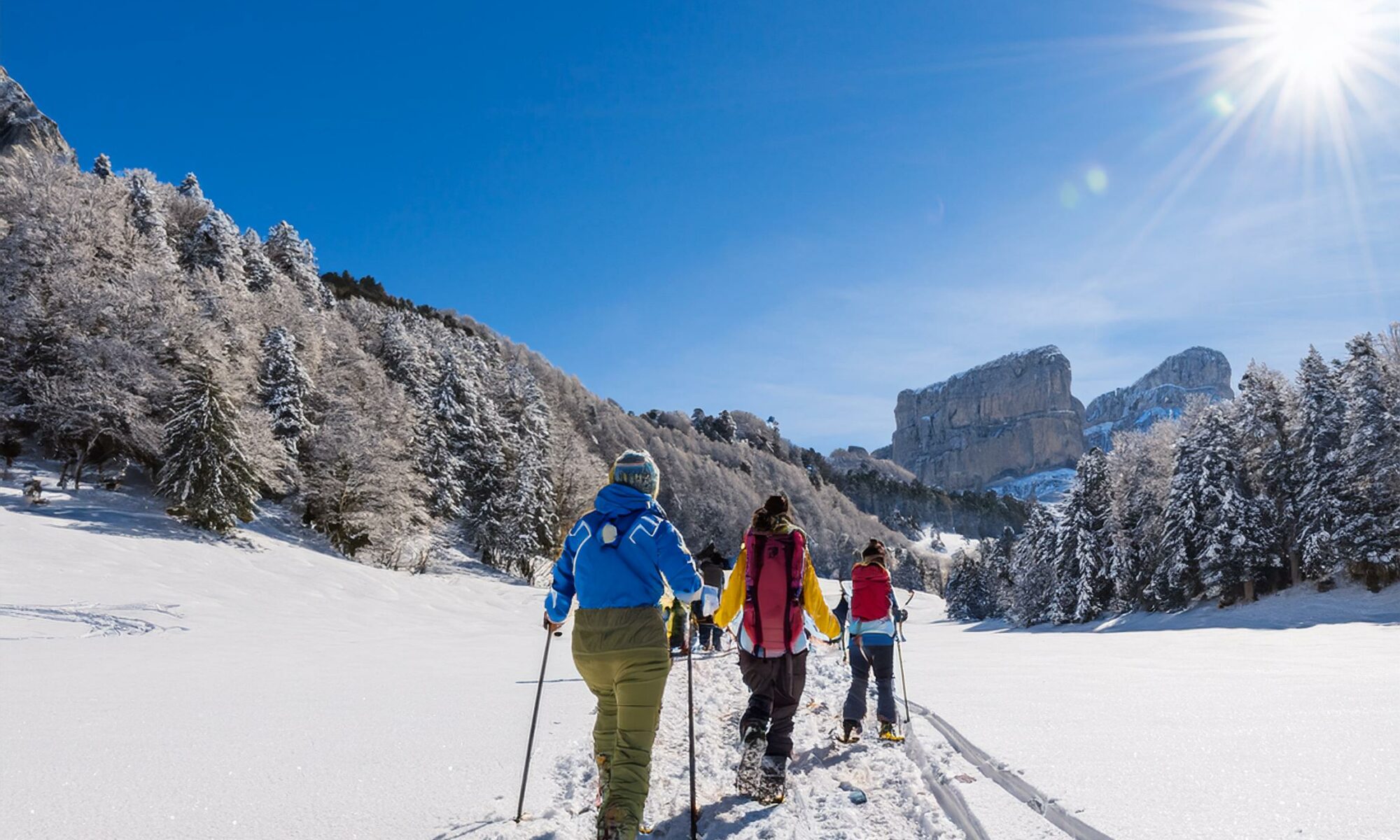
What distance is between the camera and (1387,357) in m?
28.4

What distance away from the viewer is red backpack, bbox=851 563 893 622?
6.49 m

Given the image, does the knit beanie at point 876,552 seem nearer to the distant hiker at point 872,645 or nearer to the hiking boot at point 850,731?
the distant hiker at point 872,645


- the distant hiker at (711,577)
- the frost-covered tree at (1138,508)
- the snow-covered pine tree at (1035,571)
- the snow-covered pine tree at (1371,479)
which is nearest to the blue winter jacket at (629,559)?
the distant hiker at (711,577)

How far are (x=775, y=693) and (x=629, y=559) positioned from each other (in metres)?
1.90

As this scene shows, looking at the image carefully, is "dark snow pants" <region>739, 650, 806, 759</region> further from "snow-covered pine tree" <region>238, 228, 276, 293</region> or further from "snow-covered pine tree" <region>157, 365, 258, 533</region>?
"snow-covered pine tree" <region>238, 228, 276, 293</region>

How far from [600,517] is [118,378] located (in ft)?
100

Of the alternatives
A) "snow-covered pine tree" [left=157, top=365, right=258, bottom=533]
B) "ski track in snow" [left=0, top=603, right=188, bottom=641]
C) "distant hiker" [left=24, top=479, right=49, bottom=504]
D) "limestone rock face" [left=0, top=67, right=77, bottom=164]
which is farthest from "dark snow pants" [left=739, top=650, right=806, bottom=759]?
"limestone rock face" [left=0, top=67, right=77, bottom=164]

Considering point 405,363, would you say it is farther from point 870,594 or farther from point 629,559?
point 629,559

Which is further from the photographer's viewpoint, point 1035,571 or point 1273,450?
point 1035,571

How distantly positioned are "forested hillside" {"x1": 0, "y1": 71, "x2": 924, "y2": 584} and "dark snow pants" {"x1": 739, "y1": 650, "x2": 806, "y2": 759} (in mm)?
23690

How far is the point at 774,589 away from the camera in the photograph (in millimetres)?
5184

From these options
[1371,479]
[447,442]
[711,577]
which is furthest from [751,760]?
[447,442]

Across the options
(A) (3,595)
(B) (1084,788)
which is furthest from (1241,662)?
(A) (3,595)

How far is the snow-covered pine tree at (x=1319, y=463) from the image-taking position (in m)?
27.2
